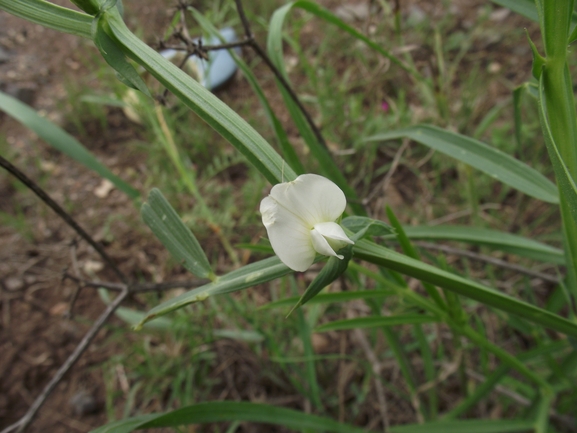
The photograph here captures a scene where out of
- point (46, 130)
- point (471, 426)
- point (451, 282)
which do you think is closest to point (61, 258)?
point (46, 130)

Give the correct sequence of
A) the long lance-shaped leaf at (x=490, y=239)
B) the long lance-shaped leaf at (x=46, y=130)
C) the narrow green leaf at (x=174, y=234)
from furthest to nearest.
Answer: the long lance-shaped leaf at (x=46, y=130) < the long lance-shaped leaf at (x=490, y=239) < the narrow green leaf at (x=174, y=234)

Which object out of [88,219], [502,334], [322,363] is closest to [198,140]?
[88,219]

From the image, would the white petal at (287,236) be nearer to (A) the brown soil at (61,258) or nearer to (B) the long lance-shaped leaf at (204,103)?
(B) the long lance-shaped leaf at (204,103)

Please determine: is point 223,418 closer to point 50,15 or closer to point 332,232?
point 332,232

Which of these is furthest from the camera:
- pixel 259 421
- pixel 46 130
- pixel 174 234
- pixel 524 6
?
pixel 46 130

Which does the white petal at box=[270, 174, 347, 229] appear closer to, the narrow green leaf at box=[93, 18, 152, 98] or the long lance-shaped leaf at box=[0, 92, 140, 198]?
the narrow green leaf at box=[93, 18, 152, 98]

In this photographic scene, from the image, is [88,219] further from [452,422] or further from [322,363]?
[452,422]

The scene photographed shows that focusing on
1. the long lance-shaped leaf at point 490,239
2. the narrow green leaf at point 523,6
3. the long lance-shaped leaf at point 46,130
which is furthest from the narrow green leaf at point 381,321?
the long lance-shaped leaf at point 46,130
